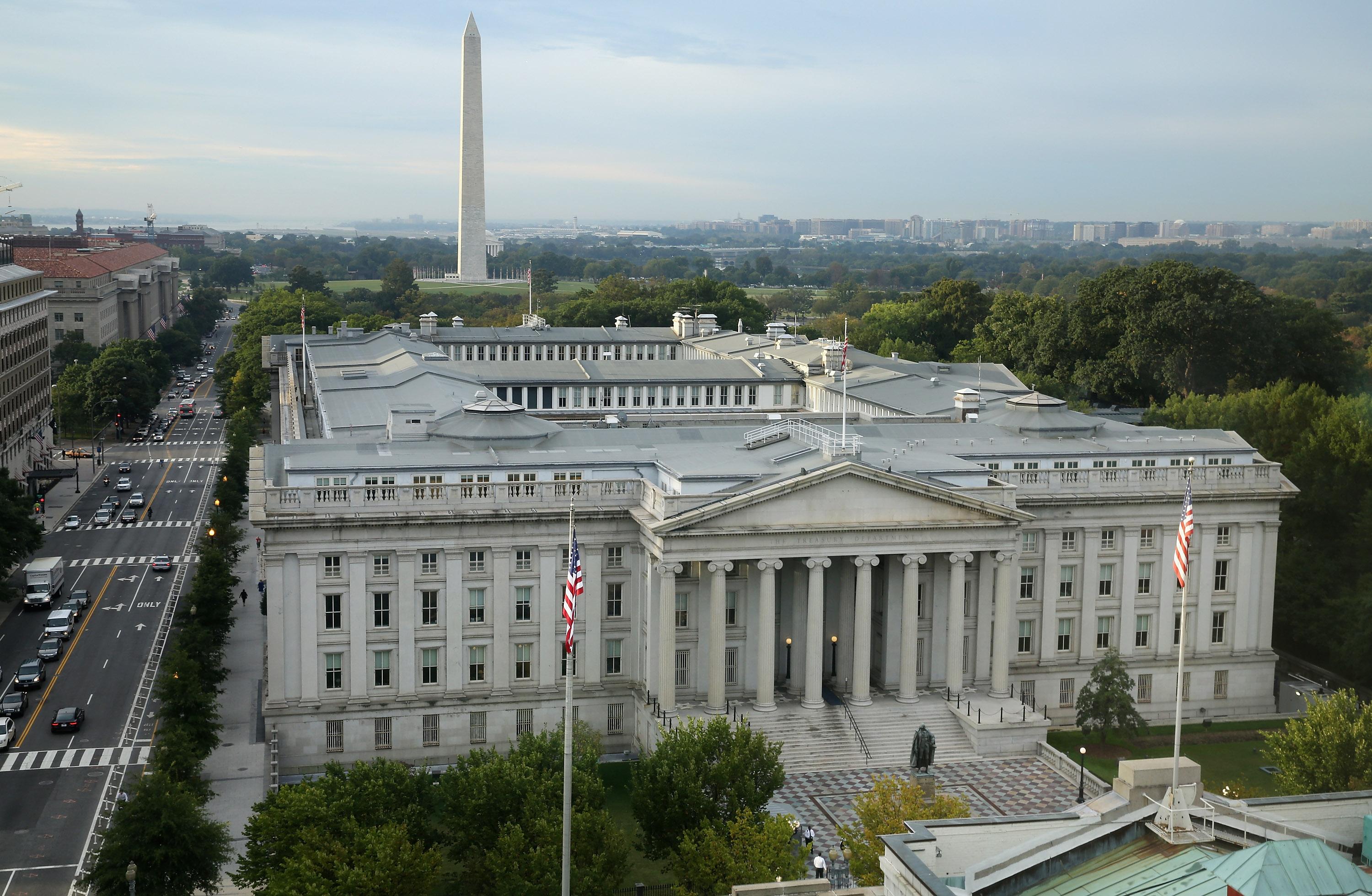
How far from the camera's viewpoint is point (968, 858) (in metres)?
34.7

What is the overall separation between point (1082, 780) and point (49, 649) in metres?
61.0

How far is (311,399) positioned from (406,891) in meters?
80.6

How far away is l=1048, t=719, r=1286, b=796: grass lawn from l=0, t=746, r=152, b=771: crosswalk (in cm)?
4712

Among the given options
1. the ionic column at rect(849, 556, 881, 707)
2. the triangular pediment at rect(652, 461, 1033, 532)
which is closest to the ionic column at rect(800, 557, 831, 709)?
the ionic column at rect(849, 556, 881, 707)

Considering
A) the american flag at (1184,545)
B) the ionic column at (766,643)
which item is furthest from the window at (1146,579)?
the american flag at (1184,545)

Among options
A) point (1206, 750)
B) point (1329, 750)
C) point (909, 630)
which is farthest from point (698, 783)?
point (1206, 750)

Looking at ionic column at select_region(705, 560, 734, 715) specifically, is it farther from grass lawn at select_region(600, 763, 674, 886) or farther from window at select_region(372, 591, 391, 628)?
window at select_region(372, 591, 391, 628)

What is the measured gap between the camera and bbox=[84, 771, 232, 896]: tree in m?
52.0

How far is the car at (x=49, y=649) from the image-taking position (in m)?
→ 87.3

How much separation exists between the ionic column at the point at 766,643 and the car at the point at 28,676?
1604 inches

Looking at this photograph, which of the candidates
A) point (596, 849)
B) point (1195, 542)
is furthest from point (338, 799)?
point (1195, 542)

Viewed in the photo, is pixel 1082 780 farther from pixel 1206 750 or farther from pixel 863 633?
pixel 1206 750

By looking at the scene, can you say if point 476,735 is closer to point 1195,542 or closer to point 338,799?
point 338,799

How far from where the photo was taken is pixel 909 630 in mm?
74812
